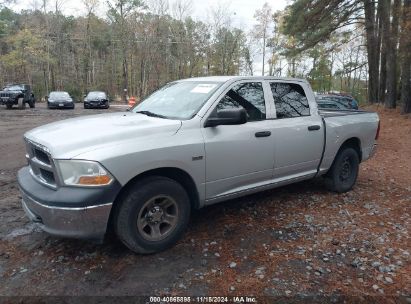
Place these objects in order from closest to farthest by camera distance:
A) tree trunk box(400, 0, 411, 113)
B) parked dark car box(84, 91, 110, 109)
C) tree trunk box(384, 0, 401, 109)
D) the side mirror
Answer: the side mirror < tree trunk box(400, 0, 411, 113) < tree trunk box(384, 0, 401, 109) < parked dark car box(84, 91, 110, 109)

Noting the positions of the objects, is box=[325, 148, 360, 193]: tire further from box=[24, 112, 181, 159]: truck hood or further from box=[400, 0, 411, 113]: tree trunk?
box=[400, 0, 411, 113]: tree trunk

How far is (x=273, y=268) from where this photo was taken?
130 inches

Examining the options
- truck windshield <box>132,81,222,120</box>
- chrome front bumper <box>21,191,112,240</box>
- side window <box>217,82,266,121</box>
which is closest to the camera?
chrome front bumper <box>21,191,112,240</box>

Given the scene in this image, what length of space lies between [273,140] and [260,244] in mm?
1311

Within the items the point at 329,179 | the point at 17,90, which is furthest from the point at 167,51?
the point at 329,179

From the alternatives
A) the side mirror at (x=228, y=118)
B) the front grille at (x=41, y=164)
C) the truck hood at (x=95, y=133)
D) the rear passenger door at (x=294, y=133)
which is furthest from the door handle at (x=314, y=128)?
the front grille at (x=41, y=164)

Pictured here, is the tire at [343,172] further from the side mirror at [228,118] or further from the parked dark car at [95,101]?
the parked dark car at [95,101]

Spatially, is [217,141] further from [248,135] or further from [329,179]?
[329,179]

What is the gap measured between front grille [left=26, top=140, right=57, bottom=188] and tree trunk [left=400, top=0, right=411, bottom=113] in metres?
14.8

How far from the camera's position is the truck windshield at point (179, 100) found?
3887 millimetres

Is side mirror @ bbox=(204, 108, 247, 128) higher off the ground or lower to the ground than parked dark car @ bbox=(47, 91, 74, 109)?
lower

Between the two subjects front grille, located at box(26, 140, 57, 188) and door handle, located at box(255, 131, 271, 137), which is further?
door handle, located at box(255, 131, 271, 137)

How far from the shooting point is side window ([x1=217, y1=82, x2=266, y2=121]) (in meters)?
4.04

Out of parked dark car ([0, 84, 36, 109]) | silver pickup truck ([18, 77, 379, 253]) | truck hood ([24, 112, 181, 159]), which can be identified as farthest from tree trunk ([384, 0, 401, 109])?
parked dark car ([0, 84, 36, 109])
